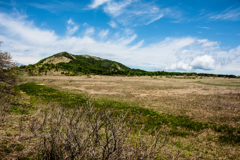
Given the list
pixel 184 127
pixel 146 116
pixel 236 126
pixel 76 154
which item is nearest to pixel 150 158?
pixel 76 154

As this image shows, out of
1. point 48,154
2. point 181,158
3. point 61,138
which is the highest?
point 61,138

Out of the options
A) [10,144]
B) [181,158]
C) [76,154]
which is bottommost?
[181,158]

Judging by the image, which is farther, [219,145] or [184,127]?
[184,127]

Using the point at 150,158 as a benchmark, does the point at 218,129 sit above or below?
below

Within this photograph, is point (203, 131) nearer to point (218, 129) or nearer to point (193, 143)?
point (218, 129)

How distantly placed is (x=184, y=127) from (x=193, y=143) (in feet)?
11.4

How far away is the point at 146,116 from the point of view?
56.9 ft

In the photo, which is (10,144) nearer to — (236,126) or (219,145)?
(219,145)

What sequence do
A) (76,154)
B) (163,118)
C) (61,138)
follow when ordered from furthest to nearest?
(163,118)
(61,138)
(76,154)


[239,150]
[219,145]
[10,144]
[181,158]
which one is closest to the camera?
[10,144]

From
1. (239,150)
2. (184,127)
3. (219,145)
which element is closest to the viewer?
(239,150)

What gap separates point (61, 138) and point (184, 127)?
14.6 meters

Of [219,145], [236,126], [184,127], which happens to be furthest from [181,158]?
[236,126]

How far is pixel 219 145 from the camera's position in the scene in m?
10.5
